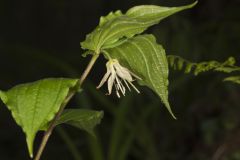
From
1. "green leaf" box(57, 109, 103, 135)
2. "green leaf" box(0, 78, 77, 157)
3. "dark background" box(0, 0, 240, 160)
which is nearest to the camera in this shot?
"green leaf" box(0, 78, 77, 157)

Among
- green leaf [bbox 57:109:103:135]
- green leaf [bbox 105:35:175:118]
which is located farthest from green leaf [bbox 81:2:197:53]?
green leaf [bbox 57:109:103:135]

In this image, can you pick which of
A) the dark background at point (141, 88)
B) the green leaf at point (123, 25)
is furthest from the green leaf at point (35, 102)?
the dark background at point (141, 88)

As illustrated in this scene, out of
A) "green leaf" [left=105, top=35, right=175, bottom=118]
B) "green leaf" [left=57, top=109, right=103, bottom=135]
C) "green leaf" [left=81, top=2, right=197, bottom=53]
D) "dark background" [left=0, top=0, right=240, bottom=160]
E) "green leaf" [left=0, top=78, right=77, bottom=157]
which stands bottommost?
"dark background" [left=0, top=0, right=240, bottom=160]

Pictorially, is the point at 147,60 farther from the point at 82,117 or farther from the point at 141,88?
the point at 141,88

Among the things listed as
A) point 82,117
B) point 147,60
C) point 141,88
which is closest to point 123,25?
point 147,60

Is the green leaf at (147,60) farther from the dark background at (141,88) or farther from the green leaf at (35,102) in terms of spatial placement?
the dark background at (141,88)

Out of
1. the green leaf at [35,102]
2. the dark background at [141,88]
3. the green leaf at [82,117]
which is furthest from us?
the dark background at [141,88]

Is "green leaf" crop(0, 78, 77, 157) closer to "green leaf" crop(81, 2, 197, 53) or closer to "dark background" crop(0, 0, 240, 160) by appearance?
"green leaf" crop(81, 2, 197, 53)
